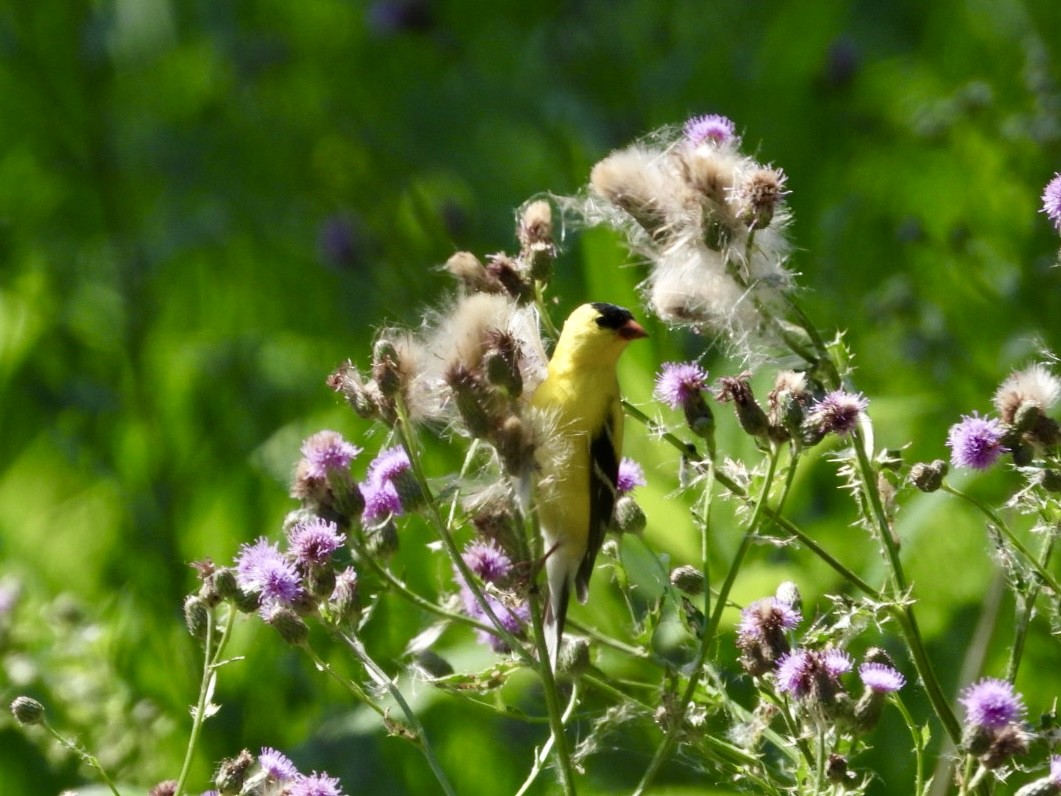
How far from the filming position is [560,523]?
5.89 ft

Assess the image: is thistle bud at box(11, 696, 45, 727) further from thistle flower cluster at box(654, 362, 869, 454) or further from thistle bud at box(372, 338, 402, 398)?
thistle flower cluster at box(654, 362, 869, 454)

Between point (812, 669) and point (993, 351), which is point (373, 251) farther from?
point (812, 669)

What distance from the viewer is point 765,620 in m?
1.46

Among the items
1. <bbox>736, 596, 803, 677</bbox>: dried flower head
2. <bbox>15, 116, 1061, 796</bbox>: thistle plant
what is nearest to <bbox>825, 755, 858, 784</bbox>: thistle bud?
<bbox>15, 116, 1061, 796</bbox>: thistle plant

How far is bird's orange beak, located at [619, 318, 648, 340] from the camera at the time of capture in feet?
6.38

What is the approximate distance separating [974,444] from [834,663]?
286 mm

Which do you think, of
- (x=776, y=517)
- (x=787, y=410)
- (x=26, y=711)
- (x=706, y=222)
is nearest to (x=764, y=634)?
(x=776, y=517)

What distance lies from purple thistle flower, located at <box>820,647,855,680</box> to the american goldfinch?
33 centimetres

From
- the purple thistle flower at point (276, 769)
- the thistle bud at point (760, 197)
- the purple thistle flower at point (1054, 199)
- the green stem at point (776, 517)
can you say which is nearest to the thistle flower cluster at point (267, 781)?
the purple thistle flower at point (276, 769)

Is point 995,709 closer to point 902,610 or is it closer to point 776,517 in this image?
point 902,610

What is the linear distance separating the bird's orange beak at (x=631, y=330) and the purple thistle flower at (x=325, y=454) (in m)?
0.45

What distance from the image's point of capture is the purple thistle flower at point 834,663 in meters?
1.35

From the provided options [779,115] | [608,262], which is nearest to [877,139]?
[779,115]

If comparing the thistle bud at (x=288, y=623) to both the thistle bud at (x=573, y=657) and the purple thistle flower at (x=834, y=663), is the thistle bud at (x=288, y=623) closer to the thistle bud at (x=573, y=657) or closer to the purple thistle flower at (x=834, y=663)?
the thistle bud at (x=573, y=657)
